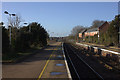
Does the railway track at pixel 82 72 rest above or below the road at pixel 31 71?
below

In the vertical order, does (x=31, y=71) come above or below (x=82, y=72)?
above

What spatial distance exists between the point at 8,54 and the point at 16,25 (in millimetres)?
12756

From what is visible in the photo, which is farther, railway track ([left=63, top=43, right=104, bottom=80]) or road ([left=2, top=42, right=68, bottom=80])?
railway track ([left=63, top=43, right=104, bottom=80])

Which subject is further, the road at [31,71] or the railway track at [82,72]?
the railway track at [82,72]

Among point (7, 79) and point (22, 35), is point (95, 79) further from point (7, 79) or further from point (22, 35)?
point (22, 35)

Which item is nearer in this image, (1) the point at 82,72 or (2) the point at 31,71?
(2) the point at 31,71

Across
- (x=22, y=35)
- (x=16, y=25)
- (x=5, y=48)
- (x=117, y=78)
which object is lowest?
(x=117, y=78)

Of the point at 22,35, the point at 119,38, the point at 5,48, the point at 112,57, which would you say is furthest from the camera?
the point at 119,38

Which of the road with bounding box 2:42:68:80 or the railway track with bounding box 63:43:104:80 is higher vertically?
the road with bounding box 2:42:68:80

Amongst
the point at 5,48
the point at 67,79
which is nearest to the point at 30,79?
the point at 67,79

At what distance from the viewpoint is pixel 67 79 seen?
10.1 meters

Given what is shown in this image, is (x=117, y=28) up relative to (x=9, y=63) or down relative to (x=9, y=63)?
up

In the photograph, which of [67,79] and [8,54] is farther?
[8,54]

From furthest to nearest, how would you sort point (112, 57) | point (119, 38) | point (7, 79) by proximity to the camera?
1. point (119, 38)
2. point (112, 57)
3. point (7, 79)
